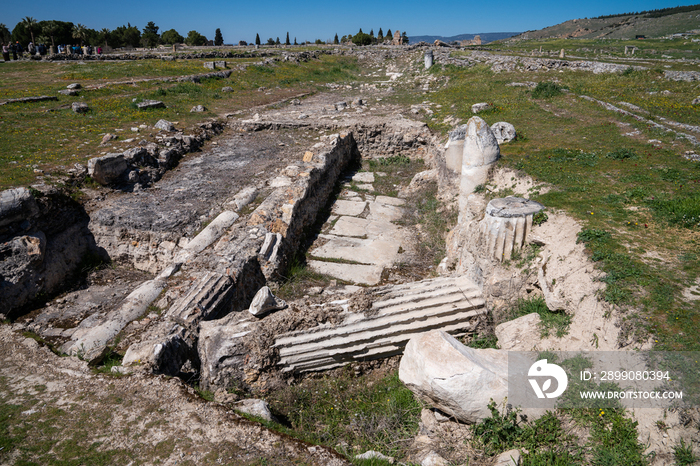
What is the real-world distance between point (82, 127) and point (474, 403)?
12438 millimetres

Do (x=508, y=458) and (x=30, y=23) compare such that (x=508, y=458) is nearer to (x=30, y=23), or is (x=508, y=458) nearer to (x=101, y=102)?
(x=101, y=102)

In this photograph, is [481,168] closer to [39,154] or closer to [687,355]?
[687,355]

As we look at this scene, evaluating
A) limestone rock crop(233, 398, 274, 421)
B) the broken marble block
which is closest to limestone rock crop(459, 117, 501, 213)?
the broken marble block

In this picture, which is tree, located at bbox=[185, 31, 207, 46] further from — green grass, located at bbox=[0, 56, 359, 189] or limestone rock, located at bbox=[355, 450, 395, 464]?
limestone rock, located at bbox=[355, 450, 395, 464]

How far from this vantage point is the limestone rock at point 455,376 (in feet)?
10.7

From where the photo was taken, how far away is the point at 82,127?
1051 cm

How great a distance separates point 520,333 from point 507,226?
1445 mm

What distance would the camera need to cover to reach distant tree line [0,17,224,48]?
117 feet

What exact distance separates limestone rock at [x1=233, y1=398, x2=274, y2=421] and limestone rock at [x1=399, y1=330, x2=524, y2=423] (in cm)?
138

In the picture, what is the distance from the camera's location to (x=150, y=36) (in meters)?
44.1

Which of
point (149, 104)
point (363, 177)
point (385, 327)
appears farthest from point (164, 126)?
point (385, 327)

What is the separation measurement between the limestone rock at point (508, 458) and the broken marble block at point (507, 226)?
253 centimetres

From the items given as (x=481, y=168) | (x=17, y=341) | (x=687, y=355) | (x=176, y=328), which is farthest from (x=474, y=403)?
(x=17, y=341)

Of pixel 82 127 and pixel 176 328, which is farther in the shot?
pixel 82 127
